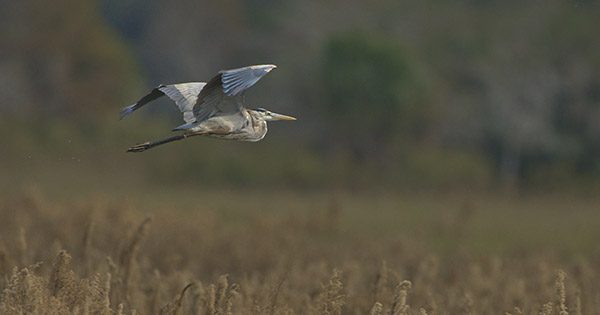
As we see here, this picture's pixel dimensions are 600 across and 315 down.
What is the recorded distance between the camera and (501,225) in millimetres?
18047

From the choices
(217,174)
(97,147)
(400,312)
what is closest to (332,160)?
(217,174)

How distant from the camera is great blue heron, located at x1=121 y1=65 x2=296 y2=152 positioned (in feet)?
22.0

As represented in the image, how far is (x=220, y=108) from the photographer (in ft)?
23.6

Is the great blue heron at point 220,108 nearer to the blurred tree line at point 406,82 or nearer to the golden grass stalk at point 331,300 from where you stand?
the golden grass stalk at point 331,300

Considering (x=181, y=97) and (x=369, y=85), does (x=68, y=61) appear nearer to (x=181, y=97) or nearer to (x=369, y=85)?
(x=369, y=85)

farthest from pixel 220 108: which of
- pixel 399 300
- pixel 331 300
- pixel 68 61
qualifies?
pixel 68 61

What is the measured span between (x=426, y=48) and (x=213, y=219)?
1829 centimetres

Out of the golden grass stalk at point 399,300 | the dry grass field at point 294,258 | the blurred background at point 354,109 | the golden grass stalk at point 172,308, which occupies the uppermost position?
the blurred background at point 354,109

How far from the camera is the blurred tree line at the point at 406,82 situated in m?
27.5

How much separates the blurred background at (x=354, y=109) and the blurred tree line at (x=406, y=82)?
0.14ft

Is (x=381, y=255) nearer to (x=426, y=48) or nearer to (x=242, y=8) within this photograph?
(x=426, y=48)

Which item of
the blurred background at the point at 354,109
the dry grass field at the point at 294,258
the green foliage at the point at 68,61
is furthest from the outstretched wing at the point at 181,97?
the green foliage at the point at 68,61

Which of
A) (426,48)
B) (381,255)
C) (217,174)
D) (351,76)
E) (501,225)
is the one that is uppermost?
(426,48)

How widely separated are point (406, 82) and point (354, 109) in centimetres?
154
